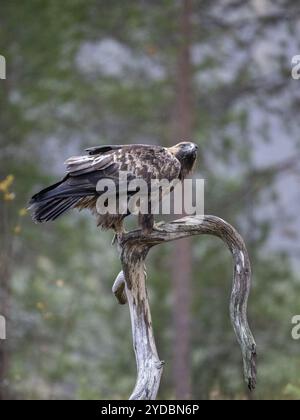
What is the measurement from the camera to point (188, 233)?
24.3 ft

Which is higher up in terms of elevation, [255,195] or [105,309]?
[255,195]

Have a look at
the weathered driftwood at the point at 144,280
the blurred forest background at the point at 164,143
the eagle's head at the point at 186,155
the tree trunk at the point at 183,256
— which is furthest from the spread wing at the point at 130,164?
the tree trunk at the point at 183,256

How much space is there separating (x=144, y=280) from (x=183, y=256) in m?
9.20

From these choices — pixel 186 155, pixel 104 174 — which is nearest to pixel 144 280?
pixel 104 174

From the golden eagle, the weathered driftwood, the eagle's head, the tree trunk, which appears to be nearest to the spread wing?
the golden eagle

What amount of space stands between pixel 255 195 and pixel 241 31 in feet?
11.2

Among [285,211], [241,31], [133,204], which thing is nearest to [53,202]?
[133,204]

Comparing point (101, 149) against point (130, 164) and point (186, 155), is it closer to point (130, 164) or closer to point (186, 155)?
point (130, 164)

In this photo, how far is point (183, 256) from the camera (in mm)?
16609

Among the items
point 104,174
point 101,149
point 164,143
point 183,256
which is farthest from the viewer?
point 164,143

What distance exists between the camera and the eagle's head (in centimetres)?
743

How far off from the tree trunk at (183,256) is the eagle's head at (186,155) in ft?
28.7

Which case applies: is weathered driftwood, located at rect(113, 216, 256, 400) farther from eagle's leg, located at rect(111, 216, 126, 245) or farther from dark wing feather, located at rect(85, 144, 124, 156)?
dark wing feather, located at rect(85, 144, 124, 156)

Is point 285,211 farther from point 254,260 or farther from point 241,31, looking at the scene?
point 241,31
